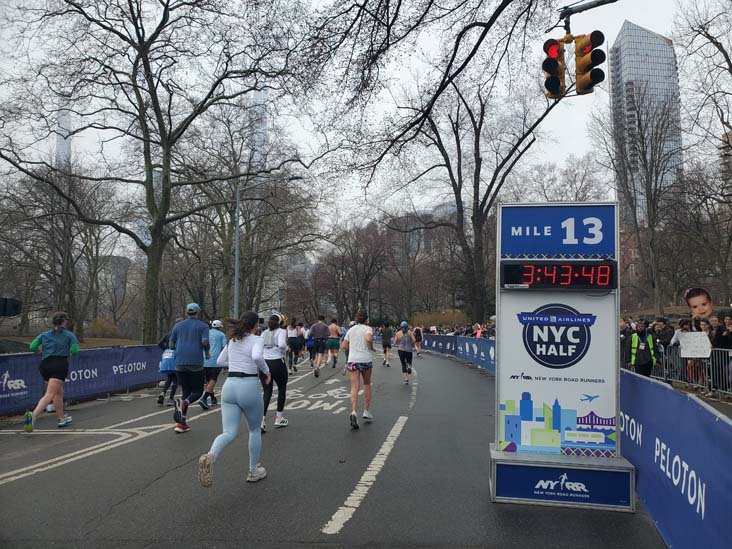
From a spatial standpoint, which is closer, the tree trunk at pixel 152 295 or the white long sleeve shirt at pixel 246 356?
the white long sleeve shirt at pixel 246 356

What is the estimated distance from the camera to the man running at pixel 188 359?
30.1 feet

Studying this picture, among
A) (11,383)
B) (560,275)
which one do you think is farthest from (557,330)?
(11,383)

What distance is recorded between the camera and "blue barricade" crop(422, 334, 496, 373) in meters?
22.3

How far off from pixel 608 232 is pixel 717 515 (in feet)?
10.3

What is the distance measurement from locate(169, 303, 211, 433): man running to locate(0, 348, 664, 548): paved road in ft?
1.35

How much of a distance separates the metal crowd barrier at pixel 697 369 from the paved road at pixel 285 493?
21.7ft

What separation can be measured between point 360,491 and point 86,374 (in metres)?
10.1

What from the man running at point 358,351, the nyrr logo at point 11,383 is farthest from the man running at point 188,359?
the nyrr logo at point 11,383

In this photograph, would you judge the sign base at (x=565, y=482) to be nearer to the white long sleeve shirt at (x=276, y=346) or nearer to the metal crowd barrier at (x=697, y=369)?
the white long sleeve shirt at (x=276, y=346)

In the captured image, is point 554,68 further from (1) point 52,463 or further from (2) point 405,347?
(2) point 405,347

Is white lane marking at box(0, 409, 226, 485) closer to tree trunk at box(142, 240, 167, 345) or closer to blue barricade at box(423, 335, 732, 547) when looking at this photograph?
blue barricade at box(423, 335, 732, 547)

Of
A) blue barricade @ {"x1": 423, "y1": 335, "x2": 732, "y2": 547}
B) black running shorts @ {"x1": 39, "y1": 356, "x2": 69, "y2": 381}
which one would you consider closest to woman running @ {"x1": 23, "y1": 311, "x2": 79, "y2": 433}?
black running shorts @ {"x1": 39, "y1": 356, "x2": 69, "y2": 381}

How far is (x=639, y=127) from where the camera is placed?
35.9 m

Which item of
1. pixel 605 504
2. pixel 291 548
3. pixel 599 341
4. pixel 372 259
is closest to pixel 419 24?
pixel 599 341
